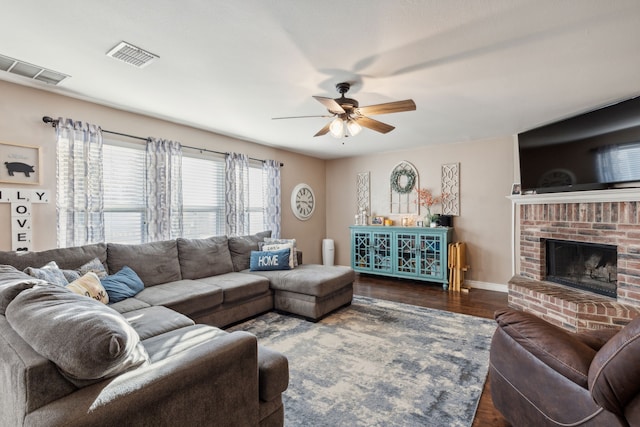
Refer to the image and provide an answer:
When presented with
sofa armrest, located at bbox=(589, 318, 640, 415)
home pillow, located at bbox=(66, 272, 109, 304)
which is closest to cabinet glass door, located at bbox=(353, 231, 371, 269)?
home pillow, located at bbox=(66, 272, 109, 304)

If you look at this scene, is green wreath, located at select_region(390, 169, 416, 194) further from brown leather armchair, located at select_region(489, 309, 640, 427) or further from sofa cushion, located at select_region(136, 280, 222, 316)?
brown leather armchair, located at select_region(489, 309, 640, 427)

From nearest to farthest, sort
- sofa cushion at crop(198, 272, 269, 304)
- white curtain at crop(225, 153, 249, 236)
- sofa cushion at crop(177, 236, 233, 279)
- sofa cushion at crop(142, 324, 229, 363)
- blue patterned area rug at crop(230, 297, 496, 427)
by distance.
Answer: sofa cushion at crop(142, 324, 229, 363), blue patterned area rug at crop(230, 297, 496, 427), sofa cushion at crop(198, 272, 269, 304), sofa cushion at crop(177, 236, 233, 279), white curtain at crop(225, 153, 249, 236)

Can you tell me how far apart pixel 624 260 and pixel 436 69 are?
2622 millimetres

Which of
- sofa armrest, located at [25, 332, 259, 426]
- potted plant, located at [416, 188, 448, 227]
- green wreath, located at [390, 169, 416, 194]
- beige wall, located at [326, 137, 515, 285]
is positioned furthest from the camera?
green wreath, located at [390, 169, 416, 194]

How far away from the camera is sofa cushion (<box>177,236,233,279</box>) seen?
3.61 m

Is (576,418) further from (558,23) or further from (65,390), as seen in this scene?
(558,23)

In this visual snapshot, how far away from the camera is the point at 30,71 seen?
2500mm

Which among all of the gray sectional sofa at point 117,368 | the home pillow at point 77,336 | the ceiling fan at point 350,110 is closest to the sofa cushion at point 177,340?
the gray sectional sofa at point 117,368

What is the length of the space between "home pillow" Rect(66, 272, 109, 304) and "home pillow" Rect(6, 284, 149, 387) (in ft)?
3.83

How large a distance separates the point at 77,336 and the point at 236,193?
3741mm

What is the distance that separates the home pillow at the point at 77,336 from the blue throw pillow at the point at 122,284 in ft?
4.86

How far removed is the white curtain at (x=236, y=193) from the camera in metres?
4.55

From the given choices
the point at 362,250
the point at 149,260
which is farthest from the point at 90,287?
the point at 362,250

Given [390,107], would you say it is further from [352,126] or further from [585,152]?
[585,152]
